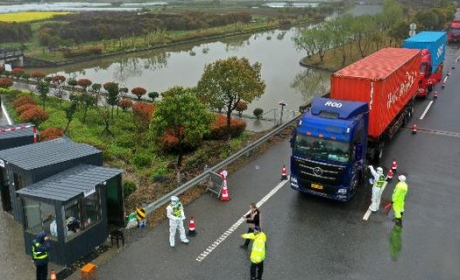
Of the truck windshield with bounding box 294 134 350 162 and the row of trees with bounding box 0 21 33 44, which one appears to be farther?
the row of trees with bounding box 0 21 33 44

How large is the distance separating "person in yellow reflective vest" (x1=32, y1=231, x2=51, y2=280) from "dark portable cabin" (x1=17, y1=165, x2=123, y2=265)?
65 centimetres

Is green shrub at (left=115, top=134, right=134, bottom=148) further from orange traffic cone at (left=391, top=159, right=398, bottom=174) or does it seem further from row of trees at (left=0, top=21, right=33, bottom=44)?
row of trees at (left=0, top=21, right=33, bottom=44)

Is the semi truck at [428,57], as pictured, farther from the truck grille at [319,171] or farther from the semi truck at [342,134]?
the truck grille at [319,171]

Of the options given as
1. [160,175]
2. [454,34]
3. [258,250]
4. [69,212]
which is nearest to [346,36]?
[454,34]

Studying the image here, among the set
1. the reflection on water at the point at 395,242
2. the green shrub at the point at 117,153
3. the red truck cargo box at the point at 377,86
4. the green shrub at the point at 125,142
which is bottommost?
the reflection on water at the point at 395,242

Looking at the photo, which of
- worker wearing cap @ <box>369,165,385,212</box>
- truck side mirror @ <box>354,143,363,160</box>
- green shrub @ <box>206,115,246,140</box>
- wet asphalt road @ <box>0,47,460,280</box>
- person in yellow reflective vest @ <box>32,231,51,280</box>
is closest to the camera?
person in yellow reflective vest @ <box>32,231,51,280</box>

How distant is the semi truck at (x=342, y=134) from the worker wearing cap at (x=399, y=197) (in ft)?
4.96

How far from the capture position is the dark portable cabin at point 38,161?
1272 cm

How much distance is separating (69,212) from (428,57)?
25.6m

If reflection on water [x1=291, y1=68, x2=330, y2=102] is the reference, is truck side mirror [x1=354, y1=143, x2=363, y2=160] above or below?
above

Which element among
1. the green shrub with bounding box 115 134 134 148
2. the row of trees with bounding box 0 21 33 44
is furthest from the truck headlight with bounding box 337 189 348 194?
the row of trees with bounding box 0 21 33 44

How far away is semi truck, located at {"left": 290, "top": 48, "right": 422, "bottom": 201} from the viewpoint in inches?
579

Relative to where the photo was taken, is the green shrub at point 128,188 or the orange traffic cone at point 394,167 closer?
the green shrub at point 128,188

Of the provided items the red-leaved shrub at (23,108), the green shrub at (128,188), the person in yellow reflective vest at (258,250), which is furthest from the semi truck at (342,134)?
the red-leaved shrub at (23,108)
